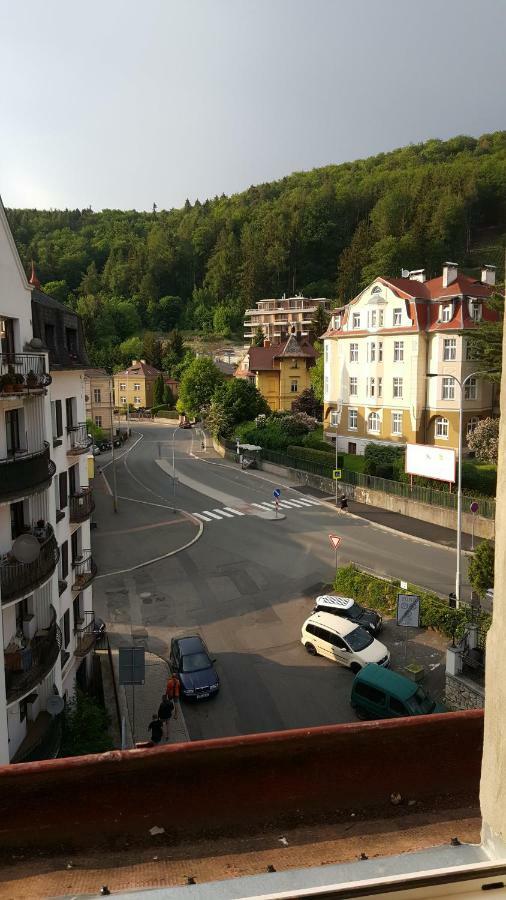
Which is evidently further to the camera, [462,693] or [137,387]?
[137,387]

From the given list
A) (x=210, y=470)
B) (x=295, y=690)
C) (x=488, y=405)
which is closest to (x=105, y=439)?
(x=210, y=470)

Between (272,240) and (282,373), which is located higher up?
(272,240)

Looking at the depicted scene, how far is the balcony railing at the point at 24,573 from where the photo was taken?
1227 cm

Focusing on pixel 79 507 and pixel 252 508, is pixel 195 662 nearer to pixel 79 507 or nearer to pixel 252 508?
pixel 79 507

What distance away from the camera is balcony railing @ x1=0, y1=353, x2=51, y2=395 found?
1240 cm

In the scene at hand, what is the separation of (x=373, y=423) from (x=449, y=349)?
8510 millimetres

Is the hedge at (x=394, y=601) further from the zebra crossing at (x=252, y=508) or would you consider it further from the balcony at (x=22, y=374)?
the balcony at (x=22, y=374)

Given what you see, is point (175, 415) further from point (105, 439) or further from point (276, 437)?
point (276, 437)

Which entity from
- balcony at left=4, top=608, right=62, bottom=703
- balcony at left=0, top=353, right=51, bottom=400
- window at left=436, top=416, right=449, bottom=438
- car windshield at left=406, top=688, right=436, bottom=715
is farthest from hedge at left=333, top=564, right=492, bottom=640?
window at left=436, top=416, right=449, bottom=438

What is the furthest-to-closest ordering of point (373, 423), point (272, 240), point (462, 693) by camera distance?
point (272, 240), point (373, 423), point (462, 693)

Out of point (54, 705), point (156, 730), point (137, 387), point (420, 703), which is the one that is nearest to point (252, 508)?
point (420, 703)

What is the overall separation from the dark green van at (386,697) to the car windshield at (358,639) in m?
1.89

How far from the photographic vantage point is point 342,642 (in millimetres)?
18406

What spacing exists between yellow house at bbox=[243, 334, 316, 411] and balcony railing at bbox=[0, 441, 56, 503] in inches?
2298
